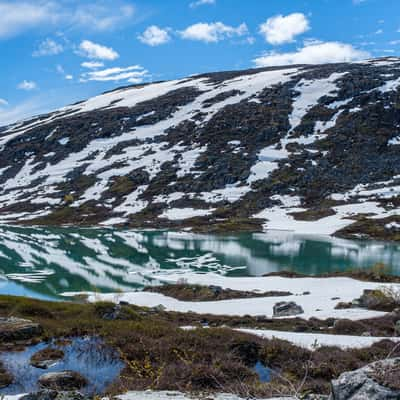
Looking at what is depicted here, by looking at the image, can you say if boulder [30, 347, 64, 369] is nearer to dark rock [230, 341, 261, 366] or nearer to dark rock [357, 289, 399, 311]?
dark rock [230, 341, 261, 366]

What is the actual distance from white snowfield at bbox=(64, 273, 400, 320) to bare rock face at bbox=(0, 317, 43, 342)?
1822 centimetres

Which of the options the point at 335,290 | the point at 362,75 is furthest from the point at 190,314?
the point at 362,75

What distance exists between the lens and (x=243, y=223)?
101 meters

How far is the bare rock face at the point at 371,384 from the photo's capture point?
595 centimetres

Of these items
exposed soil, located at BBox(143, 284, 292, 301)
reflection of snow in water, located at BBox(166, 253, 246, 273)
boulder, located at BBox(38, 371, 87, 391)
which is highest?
boulder, located at BBox(38, 371, 87, 391)

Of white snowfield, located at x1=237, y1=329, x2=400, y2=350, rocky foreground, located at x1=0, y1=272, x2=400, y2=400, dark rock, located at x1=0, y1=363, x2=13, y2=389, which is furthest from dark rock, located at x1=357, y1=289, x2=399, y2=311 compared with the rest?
dark rock, located at x1=0, y1=363, x2=13, y2=389

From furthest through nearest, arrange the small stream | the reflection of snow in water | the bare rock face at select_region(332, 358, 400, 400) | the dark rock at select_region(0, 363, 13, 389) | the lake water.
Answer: the reflection of snow in water
the lake water
the small stream
the dark rock at select_region(0, 363, 13, 389)
the bare rock face at select_region(332, 358, 400, 400)

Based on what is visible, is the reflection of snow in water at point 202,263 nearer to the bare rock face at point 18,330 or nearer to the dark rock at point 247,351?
the bare rock face at point 18,330

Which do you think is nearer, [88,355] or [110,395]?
[110,395]

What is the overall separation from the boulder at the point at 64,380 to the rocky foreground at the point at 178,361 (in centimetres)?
3

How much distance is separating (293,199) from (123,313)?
101709mm

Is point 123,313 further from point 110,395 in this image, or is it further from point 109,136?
point 109,136

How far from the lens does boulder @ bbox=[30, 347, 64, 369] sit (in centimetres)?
1275

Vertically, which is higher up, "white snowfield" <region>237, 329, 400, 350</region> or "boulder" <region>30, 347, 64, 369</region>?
"boulder" <region>30, 347, 64, 369</region>
